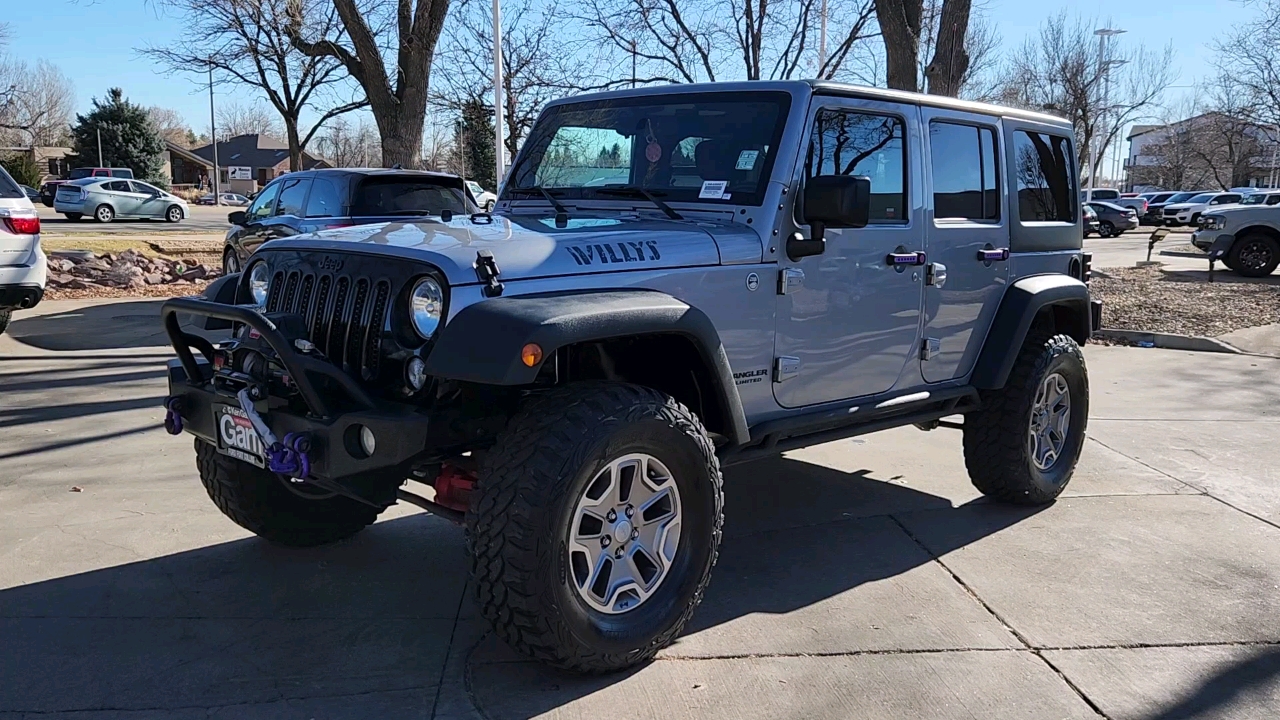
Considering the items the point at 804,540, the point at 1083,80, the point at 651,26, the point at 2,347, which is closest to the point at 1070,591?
the point at 804,540

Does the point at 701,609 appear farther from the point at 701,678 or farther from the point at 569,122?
→ the point at 569,122

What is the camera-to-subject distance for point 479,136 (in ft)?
69.2

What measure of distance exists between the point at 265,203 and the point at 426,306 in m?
9.21

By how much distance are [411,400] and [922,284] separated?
7.87 ft

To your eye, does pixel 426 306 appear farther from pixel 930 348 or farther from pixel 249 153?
pixel 249 153

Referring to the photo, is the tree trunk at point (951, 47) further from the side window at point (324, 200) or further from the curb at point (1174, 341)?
the side window at point (324, 200)

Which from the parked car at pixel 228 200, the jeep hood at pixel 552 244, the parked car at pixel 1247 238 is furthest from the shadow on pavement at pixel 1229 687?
the parked car at pixel 228 200

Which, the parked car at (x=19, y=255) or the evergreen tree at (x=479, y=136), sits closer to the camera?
the parked car at (x=19, y=255)

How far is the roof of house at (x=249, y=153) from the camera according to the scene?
89.8 meters

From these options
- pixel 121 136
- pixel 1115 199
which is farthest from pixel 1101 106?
pixel 121 136

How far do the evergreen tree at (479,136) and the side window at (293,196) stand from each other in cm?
205

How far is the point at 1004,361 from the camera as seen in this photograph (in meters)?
4.74


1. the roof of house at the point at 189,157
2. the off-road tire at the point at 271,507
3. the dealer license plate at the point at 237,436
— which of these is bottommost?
the off-road tire at the point at 271,507

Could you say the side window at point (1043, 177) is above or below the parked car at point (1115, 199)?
below
